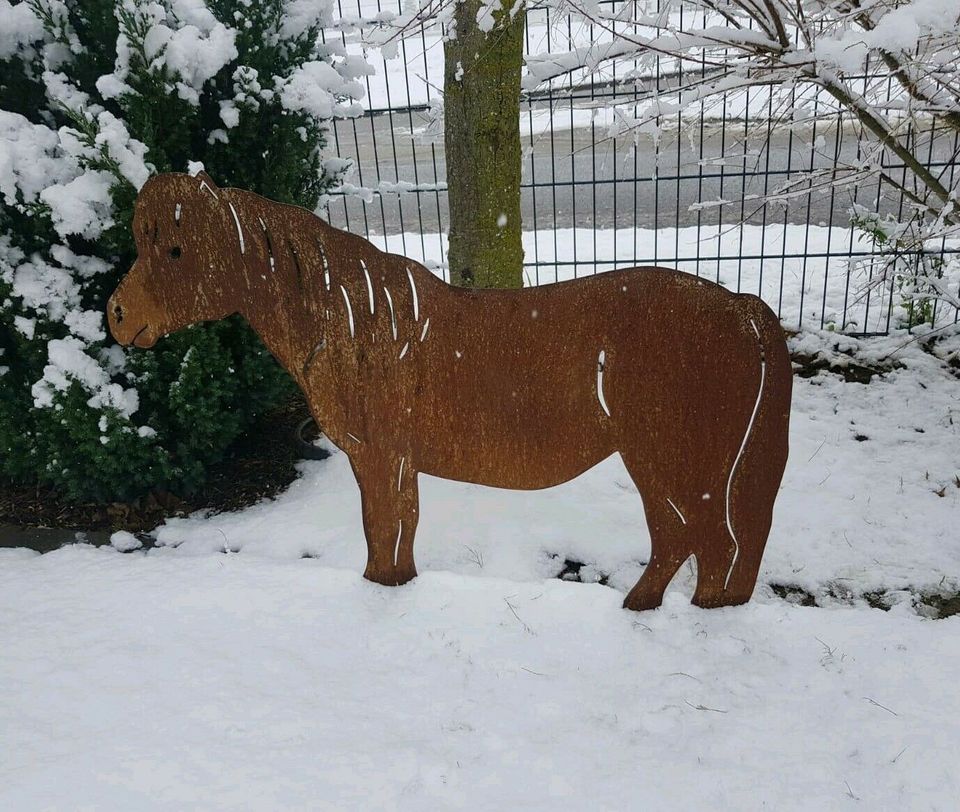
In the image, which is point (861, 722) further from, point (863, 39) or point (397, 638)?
point (863, 39)

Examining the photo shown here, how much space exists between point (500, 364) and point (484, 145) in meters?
1.54

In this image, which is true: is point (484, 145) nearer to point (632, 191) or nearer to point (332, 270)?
point (332, 270)

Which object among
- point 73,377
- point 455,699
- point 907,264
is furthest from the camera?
point 907,264

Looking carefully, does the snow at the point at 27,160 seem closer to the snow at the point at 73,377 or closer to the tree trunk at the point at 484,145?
the snow at the point at 73,377

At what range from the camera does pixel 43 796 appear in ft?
6.71

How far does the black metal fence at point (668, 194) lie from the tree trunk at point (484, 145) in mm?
160

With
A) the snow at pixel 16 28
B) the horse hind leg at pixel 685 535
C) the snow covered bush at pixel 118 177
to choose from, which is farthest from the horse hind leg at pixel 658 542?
the snow at pixel 16 28

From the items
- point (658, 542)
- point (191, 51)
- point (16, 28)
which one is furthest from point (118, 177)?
point (658, 542)

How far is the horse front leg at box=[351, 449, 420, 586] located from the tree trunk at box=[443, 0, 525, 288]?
54.0 inches

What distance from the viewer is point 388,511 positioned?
280 cm

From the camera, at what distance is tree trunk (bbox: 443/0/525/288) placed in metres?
3.47

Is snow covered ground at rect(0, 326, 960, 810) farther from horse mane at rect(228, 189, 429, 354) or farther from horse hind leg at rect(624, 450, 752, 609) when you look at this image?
horse mane at rect(228, 189, 429, 354)

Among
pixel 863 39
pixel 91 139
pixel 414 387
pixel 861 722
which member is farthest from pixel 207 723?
pixel 863 39

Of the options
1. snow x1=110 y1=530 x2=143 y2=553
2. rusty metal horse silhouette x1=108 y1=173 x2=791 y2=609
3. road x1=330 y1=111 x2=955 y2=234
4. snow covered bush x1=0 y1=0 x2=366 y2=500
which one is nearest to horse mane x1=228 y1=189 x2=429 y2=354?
rusty metal horse silhouette x1=108 y1=173 x2=791 y2=609
